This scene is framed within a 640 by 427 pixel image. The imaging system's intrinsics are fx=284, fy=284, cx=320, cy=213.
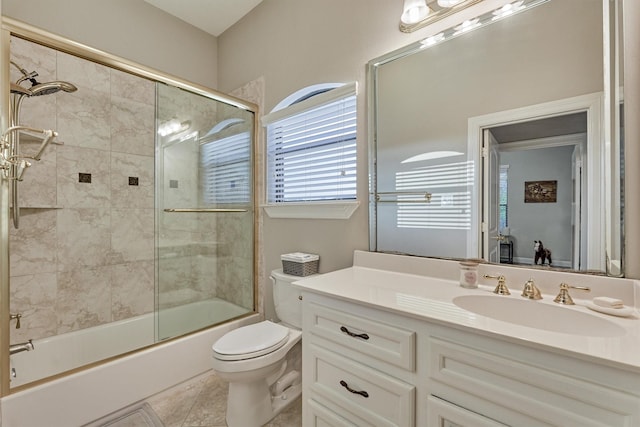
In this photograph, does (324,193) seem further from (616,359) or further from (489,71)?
(616,359)

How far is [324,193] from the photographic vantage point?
1.98 meters

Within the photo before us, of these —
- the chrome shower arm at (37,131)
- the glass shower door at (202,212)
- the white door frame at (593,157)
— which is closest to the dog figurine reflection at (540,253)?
the white door frame at (593,157)

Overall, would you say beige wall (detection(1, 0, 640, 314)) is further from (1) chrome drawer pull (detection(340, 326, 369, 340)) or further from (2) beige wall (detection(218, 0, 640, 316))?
(1) chrome drawer pull (detection(340, 326, 369, 340))

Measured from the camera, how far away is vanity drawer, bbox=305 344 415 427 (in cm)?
95

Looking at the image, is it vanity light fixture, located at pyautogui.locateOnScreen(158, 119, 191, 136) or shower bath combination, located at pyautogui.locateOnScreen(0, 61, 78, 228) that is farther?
vanity light fixture, located at pyautogui.locateOnScreen(158, 119, 191, 136)

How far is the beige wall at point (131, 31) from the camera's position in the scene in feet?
6.31

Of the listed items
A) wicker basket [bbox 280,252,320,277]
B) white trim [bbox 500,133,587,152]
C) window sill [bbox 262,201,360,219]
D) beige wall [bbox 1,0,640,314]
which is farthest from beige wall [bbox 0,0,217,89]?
white trim [bbox 500,133,587,152]

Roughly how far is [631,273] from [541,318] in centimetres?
33

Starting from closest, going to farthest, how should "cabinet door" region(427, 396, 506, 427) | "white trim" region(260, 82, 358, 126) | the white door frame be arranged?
"cabinet door" region(427, 396, 506, 427) < the white door frame < "white trim" region(260, 82, 358, 126)

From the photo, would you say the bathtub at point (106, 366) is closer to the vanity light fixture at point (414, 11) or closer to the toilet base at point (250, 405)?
the toilet base at point (250, 405)

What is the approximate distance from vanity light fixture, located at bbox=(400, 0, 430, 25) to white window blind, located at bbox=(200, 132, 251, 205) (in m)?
1.48

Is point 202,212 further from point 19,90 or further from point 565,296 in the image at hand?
point 565,296

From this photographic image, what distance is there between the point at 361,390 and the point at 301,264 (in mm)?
916

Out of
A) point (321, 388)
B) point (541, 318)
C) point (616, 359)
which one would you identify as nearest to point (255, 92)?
point (321, 388)
